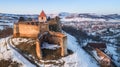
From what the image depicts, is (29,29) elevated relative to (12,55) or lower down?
elevated

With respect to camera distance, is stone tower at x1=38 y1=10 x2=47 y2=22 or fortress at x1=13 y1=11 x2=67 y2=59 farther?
stone tower at x1=38 y1=10 x2=47 y2=22

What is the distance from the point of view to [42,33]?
55.5 m

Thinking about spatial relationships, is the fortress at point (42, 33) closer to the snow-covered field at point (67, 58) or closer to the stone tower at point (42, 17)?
the stone tower at point (42, 17)

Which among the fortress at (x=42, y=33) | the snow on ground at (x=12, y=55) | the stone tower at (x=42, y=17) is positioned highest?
the stone tower at (x=42, y=17)

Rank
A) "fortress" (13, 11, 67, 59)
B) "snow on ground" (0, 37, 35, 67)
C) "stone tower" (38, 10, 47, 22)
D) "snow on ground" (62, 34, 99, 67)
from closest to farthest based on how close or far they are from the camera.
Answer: "snow on ground" (0, 37, 35, 67) < "snow on ground" (62, 34, 99, 67) < "fortress" (13, 11, 67, 59) < "stone tower" (38, 10, 47, 22)

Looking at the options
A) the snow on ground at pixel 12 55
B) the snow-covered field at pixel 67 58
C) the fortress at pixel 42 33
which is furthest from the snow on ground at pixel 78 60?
the snow on ground at pixel 12 55

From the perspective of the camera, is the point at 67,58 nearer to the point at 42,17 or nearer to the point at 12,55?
the point at 12,55

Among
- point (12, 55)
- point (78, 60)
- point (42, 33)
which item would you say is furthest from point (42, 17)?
point (78, 60)

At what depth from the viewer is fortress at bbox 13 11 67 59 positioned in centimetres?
5034

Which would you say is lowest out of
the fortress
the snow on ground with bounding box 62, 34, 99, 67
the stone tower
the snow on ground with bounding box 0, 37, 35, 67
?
the snow on ground with bounding box 62, 34, 99, 67

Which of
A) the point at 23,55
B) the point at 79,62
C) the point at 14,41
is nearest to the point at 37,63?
the point at 23,55

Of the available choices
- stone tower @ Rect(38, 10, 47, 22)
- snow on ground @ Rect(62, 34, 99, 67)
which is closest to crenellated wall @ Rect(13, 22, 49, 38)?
stone tower @ Rect(38, 10, 47, 22)

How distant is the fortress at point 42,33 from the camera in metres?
50.3

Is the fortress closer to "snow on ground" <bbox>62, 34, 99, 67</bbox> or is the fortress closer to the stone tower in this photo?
the stone tower
